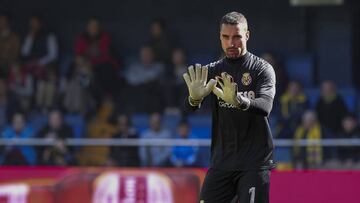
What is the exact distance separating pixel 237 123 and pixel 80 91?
26.8 ft

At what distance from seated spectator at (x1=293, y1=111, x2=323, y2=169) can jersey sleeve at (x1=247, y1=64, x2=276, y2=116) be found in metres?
5.88

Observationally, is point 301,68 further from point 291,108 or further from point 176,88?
point 176,88

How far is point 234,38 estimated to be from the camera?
6.61m

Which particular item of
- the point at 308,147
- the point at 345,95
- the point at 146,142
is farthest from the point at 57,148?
the point at 345,95

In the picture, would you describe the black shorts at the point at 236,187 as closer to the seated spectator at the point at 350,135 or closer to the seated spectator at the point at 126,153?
the seated spectator at the point at 350,135

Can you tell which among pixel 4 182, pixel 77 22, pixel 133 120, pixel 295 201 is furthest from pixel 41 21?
pixel 295 201

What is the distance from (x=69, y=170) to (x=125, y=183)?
63cm

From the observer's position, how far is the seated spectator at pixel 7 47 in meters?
15.3

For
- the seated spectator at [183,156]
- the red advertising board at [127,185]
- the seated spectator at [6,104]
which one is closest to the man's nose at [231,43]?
the red advertising board at [127,185]

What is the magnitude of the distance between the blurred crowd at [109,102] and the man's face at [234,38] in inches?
236

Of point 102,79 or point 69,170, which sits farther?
point 102,79

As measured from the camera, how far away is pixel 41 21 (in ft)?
51.4

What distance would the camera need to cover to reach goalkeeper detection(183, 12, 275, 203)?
6.59 m

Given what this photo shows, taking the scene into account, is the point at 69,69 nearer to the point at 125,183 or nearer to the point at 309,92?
the point at 309,92
